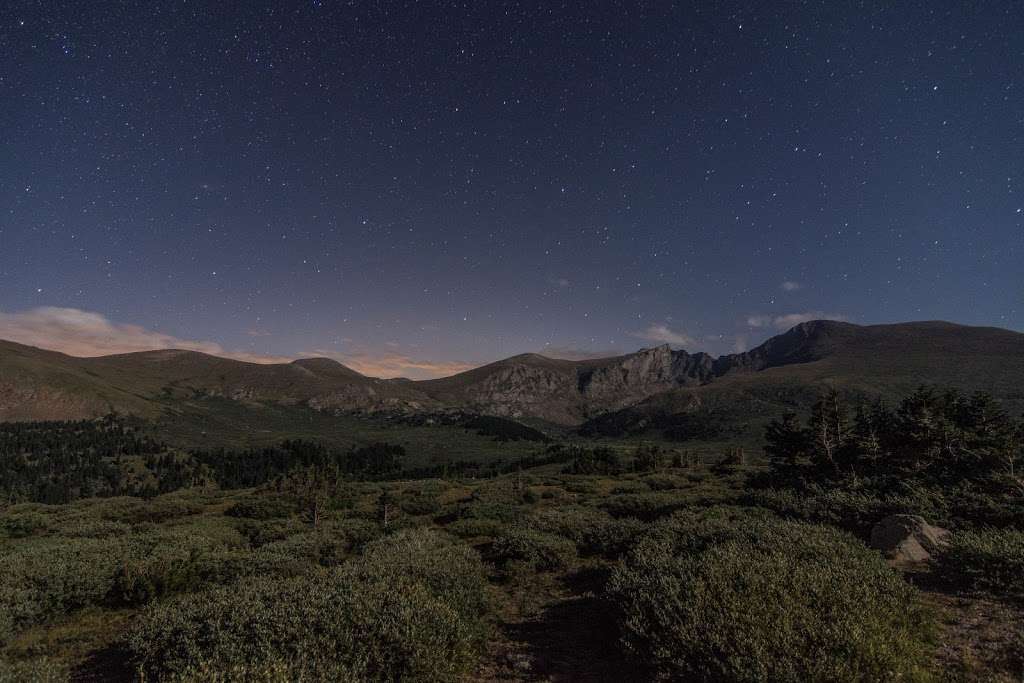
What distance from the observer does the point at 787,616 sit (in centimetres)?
582

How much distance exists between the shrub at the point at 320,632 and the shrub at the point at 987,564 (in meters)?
9.66

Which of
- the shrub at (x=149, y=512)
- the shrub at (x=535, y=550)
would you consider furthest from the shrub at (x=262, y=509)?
the shrub at (x=535, y=550)

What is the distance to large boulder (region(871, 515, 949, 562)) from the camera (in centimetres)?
1051

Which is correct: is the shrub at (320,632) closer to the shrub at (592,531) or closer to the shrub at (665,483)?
the shrub at (592,531)

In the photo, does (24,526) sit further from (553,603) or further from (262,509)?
(553,603)

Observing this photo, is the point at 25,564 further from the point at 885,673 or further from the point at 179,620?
the point at 885,673

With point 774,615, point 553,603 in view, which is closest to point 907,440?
point 553,603

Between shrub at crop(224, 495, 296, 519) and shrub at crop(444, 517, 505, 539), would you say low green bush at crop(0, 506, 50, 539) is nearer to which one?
shrub at crop(224, 495, 296, 519)

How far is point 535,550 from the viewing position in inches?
492

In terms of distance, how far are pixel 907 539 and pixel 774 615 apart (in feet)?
26.4

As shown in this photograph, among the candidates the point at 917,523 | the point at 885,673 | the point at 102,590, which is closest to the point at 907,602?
the point at 885,673

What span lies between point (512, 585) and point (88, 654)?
337 inches

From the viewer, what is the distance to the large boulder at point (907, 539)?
10508mm

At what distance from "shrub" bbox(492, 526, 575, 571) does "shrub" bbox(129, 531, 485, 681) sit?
3.88m
